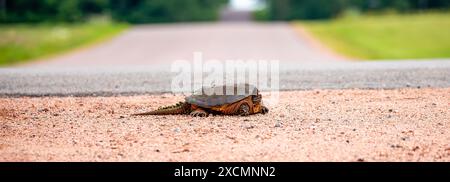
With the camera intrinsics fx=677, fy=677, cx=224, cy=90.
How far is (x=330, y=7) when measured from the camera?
175 ft

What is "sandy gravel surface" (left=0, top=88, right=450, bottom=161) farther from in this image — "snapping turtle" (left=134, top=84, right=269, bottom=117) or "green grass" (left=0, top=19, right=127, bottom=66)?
"green grass" (left=0, top=19, right=127, bottom=66)

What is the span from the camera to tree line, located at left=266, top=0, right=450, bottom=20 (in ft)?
176

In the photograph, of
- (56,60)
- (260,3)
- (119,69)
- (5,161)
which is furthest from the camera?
(260,3)

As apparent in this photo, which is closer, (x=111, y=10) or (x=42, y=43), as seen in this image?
(x=42, y=43)

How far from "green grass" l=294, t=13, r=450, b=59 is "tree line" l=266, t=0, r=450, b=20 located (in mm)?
18040

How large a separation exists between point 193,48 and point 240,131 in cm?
1968

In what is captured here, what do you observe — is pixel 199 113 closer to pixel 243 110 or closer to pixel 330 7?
pixel 243 110

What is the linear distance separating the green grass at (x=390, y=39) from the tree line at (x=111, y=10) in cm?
2092

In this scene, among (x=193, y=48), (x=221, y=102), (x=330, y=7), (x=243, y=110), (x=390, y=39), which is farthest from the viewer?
(x=330, y=7)

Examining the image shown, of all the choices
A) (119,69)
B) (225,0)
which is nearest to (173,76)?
(119,69)

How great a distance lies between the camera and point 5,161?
664cm

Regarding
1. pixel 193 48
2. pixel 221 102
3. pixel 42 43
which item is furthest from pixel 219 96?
pixel 42 43
